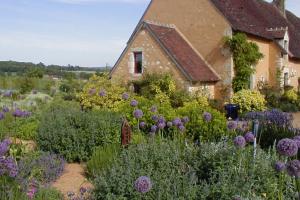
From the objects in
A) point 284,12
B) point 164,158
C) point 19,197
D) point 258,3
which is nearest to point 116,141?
point 164,158

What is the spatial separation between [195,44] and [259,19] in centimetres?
545

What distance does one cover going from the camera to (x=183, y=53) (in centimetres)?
1898

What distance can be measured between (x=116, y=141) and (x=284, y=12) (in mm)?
24626

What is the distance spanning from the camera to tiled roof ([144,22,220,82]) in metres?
17.9

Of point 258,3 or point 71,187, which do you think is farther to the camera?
point 258,3

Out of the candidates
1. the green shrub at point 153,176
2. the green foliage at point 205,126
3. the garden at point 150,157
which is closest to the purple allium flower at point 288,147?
the garden at point 150,157

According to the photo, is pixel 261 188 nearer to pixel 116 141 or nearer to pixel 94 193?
pixel 94 193

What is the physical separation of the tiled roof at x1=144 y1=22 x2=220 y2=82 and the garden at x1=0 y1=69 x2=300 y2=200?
6263mm

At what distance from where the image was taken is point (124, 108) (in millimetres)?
10617

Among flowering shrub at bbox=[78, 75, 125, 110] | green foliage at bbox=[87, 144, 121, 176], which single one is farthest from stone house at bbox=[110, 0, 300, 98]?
green foliage at bbox=[87, 144, 121, 176]

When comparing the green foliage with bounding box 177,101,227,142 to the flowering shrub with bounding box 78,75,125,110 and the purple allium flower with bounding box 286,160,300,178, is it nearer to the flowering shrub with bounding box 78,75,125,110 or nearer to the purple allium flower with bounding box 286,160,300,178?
the purple allium flower with bounding box 286,160,300,178

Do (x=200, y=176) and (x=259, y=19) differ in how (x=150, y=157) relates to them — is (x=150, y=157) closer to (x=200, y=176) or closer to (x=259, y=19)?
(x=200, y=176)

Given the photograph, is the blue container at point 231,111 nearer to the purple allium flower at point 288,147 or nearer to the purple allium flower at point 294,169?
the purple allium flower at point 288,147

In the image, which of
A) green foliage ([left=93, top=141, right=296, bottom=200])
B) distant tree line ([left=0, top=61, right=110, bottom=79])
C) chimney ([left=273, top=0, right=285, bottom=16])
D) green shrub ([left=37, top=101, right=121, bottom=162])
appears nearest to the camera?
green foliage ([left=93, top=141, right=296, bottom=200])
